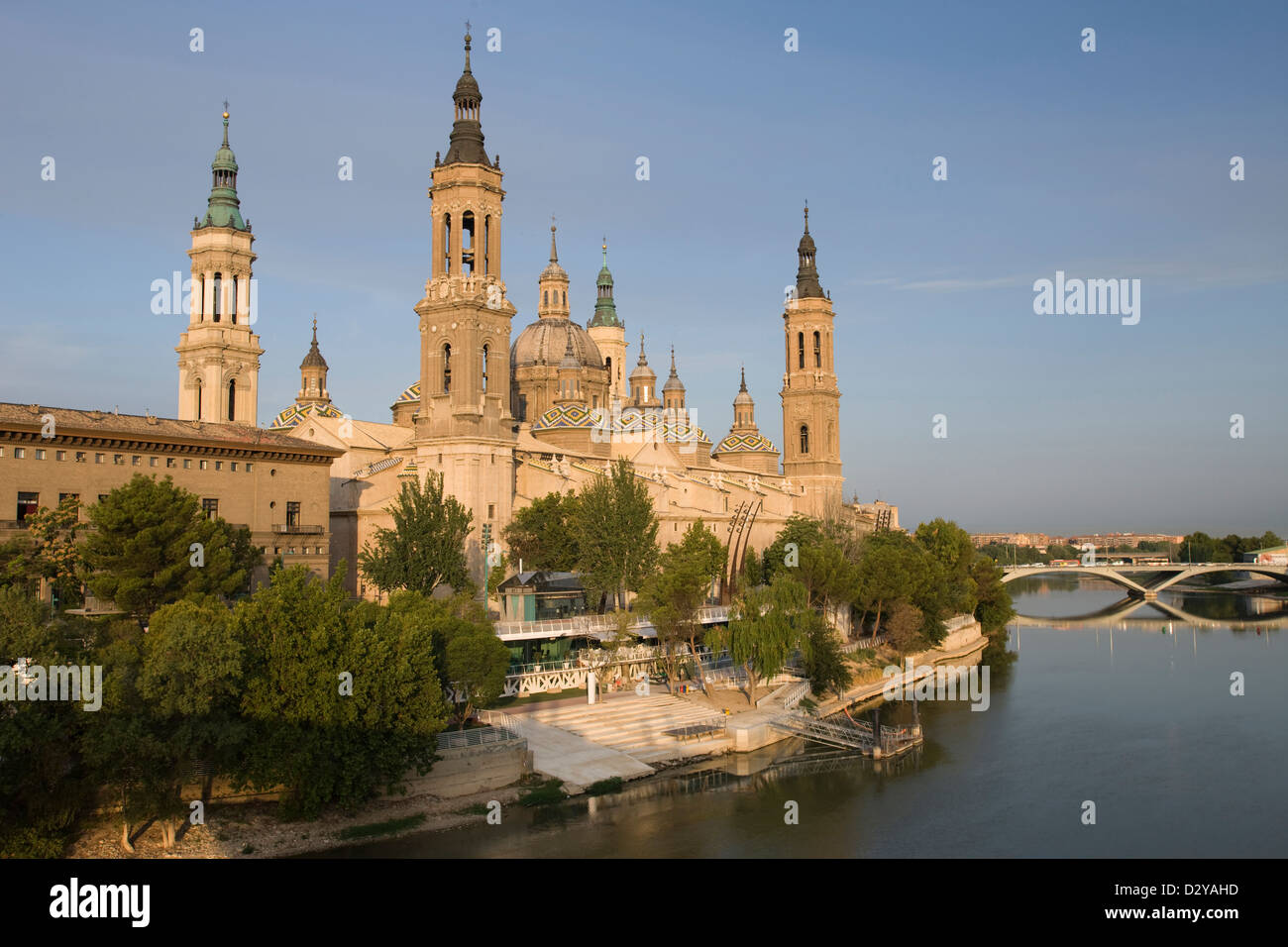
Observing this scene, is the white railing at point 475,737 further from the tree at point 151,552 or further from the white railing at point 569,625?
the tree at point 151,552

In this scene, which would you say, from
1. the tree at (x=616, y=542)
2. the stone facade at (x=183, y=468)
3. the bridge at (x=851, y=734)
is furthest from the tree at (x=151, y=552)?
the bridge at (x=851, y=734)

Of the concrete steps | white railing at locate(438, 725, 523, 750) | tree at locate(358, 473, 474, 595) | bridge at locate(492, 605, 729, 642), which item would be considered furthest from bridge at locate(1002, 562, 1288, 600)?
white railing at locate(438, 725, 523, 750)

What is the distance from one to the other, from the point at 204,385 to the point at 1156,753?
2150 inches

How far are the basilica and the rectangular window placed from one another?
517 inches

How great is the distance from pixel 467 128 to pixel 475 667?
30180 mm

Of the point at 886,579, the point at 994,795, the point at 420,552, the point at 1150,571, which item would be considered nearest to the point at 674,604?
the point at 420,552

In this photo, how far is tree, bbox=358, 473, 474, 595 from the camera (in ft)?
139

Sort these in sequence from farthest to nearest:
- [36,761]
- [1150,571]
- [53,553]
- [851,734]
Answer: [1150,571]
[851,734]
[53,553]
[36,761]

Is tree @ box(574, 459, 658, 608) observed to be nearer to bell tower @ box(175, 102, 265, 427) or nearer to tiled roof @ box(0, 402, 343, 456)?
tiled roof @ box(0, 402, 343, 456)

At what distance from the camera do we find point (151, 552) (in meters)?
34.9

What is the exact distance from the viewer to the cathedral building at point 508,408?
50750 millimetres

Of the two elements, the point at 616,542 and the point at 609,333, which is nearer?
the point at 616,542

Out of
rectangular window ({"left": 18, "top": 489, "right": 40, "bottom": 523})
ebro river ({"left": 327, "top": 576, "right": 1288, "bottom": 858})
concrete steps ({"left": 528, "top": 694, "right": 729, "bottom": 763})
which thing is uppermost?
rectangular window ({"left": 18, "top": 489, "right": 40, "bottom": 523})

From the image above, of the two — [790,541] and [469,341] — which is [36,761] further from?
[790,541]
